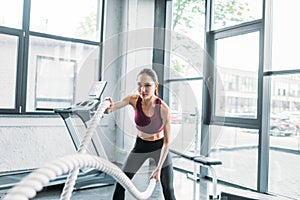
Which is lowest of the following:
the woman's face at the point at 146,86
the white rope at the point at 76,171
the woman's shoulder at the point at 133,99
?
the white rope at the point at 76,171

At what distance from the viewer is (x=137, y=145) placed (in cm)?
237

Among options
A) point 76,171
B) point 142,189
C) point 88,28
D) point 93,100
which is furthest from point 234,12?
point 76,171

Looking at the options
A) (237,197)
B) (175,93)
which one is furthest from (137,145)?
(175,93)

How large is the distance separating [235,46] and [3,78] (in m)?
3.30

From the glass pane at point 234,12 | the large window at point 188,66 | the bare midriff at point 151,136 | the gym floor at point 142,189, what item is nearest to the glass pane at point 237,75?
the glass pane at point 234,12

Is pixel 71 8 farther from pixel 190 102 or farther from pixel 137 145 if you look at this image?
pixel 137 145

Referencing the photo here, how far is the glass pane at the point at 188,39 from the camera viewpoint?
4.39 meters

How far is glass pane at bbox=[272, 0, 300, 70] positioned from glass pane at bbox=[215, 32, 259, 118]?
0.25 m

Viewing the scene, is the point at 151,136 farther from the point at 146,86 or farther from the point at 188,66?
the point at 188,66

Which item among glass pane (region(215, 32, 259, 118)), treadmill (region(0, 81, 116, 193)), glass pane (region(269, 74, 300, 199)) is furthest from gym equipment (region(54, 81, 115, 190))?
glass pane (region(269, 74, 300, 199))

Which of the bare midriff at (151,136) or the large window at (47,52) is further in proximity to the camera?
the large window at (47,52)

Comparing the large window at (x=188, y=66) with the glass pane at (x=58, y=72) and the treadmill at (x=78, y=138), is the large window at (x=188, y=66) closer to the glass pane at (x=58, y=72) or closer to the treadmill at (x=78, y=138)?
the treadmill at (x=78, y=138)

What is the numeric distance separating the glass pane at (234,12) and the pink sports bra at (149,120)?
2.22 meters

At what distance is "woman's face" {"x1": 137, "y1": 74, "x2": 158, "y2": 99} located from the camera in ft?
7.00
